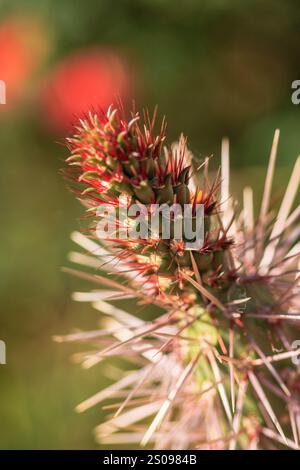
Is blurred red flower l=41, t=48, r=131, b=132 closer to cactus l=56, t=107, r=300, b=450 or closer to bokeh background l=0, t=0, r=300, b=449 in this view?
bokeh background l=0, t=0, r=300, b=449

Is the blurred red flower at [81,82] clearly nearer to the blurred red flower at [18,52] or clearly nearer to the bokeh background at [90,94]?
the bokeh background at [90,94]

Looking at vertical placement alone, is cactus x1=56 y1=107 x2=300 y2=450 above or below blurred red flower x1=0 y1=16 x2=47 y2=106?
below

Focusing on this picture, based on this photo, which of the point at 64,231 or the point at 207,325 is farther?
the point at 64,231

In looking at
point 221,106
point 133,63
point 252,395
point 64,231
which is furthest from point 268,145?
point 252,395

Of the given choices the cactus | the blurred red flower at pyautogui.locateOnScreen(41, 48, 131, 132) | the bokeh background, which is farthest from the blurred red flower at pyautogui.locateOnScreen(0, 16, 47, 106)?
the cactus

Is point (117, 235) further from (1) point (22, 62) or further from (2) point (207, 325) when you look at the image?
(1) point (22, 62)

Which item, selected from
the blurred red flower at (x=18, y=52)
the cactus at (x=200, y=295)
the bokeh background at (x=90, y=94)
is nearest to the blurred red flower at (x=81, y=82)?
the bokeh background at (x=90, y=94)

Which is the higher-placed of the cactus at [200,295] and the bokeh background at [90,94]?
the bokeh background at [90,94]
